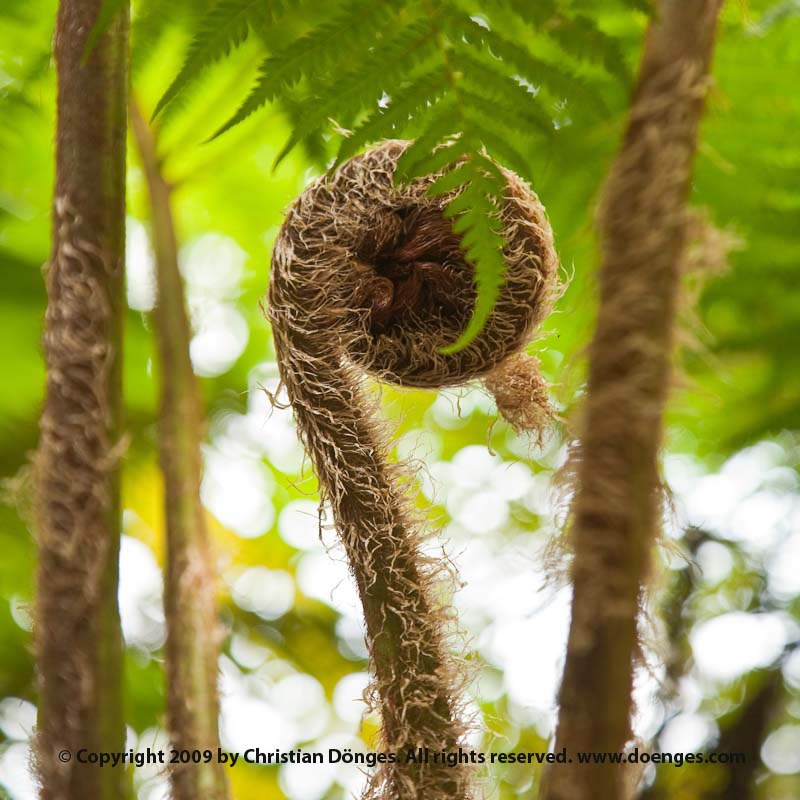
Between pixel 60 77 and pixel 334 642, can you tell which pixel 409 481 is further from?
pixel 334 642

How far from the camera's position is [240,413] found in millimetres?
1876

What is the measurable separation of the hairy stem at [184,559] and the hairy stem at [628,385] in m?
0.48

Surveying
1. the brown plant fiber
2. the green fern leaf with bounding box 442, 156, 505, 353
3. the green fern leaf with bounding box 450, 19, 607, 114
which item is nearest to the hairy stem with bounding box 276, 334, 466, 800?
the brown plant fiber

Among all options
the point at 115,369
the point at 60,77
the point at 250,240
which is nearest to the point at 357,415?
the point at 115,369

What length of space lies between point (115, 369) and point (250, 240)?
42.4 inches

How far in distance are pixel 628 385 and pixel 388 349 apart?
16.8 inches

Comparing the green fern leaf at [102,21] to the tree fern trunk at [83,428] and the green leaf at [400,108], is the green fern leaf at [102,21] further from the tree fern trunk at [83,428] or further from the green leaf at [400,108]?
the green leaf at [400,108]

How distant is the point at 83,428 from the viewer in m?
0.60

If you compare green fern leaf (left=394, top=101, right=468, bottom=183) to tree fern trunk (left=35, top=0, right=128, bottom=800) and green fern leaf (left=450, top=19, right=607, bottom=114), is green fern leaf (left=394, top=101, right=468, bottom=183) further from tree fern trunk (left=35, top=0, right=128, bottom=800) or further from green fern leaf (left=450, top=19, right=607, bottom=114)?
tree fern trunk (left=35, top=0, right=128, bottom=800)

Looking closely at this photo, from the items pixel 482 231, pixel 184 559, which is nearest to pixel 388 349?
pixel 482 231

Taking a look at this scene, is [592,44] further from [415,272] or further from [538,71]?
[415,272]

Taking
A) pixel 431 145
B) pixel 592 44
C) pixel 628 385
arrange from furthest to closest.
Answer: pixel 431 145 < pixel 592 44 < pixel 628 385

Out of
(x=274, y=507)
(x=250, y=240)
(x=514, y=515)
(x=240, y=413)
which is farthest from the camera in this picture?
(x=514, y=515)

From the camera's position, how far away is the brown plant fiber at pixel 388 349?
0.66 meters
